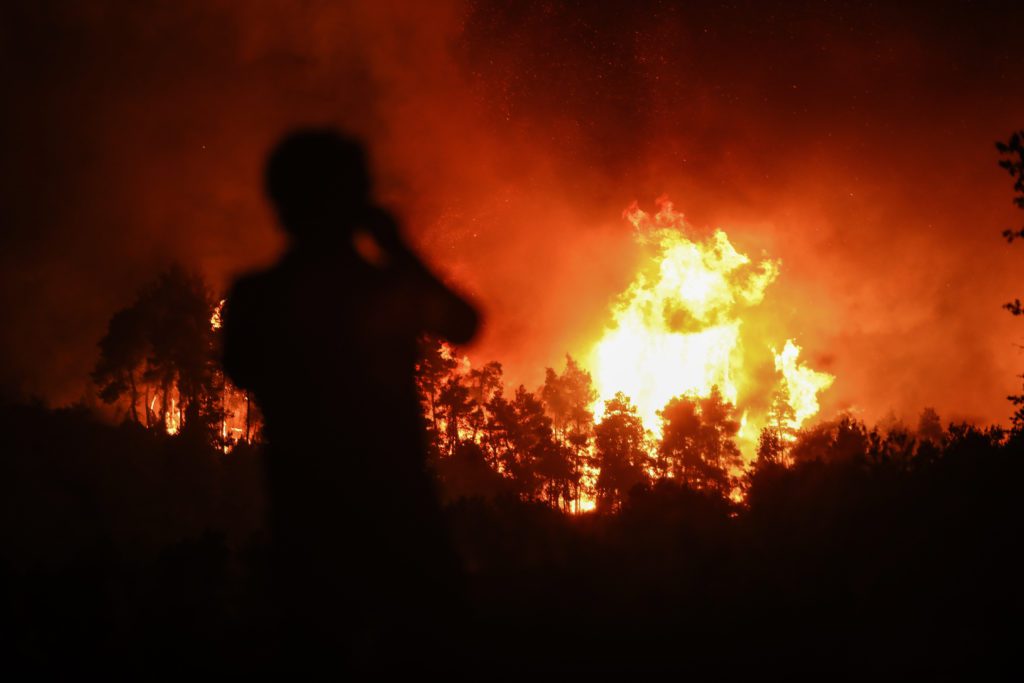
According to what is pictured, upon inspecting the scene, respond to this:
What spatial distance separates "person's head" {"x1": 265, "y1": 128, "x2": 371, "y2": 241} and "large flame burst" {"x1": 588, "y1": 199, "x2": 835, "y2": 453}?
48.1 metres

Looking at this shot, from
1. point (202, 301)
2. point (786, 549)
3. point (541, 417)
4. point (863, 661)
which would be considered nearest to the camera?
point (863, 661)

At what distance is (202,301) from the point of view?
135 ft

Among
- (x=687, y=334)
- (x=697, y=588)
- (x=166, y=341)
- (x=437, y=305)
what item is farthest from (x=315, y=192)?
(x=687, y=334)

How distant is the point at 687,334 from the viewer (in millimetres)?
52750

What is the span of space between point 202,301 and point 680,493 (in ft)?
133

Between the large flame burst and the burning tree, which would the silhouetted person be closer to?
the burning tree

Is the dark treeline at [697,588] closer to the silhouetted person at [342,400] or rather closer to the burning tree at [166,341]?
the silhouetted person at [342,400]

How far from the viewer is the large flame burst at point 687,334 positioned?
52.2 metres

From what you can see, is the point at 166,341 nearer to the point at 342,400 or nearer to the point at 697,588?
the point at 342,400

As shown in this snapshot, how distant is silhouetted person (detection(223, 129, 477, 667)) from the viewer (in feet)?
12.8

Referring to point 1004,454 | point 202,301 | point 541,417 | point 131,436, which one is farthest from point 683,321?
point 1004,454

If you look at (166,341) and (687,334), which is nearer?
(166,341)

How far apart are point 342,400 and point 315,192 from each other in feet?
4.06

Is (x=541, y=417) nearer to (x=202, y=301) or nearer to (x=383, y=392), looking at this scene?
(x=202, y=301)
